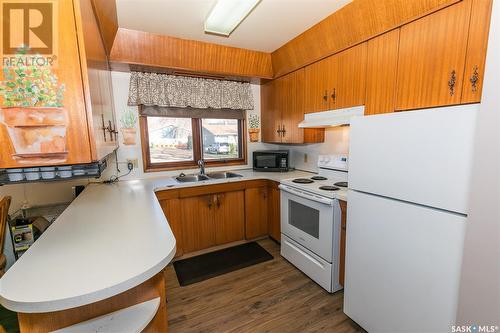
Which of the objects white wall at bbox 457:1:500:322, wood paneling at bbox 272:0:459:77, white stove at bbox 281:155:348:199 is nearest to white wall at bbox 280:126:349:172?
white stove at bbox 281:155:348:199

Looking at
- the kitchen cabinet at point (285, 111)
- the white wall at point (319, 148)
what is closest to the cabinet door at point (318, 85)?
the kitchen cabinet at point (285, 111)

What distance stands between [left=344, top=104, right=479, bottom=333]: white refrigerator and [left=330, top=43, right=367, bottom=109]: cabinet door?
25.2 inches

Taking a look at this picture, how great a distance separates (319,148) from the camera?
282 centimetres

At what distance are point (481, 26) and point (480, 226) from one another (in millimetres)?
1101

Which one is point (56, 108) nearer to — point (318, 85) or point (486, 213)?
point (486, 213)

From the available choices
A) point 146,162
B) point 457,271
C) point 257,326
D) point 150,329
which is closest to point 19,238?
point 146,162

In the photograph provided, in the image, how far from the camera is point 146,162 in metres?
2.80

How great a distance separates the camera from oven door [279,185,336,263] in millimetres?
1898

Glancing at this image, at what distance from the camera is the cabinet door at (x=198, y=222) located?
2.57m

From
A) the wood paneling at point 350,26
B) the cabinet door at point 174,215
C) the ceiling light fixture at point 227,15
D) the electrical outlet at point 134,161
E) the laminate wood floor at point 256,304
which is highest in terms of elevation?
the ceiling light fixture at point 227,15

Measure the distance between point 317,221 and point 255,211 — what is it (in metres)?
1.05

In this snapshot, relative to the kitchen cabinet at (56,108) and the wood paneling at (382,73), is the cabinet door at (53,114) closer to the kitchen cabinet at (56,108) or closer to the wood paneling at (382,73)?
the kitchen cabinet at (56,108)

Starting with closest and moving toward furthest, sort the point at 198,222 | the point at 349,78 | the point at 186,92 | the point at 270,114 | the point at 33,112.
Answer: the point at 33,112
the point at 349,78
the point at 198,222
the point at 186,92
the point at 270,114

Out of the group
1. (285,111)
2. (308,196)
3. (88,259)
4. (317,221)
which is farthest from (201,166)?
(88,259)
